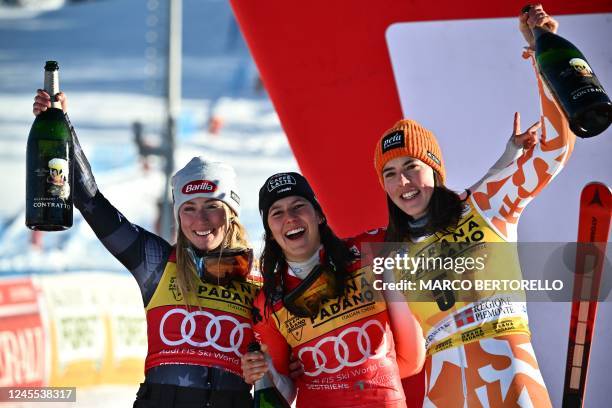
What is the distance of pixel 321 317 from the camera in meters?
3.19

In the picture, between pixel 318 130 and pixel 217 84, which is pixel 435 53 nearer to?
pixel 318 130

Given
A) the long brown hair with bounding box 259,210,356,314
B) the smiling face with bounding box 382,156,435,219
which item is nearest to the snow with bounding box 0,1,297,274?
the long brown hair with bounding box 259,210,356,314

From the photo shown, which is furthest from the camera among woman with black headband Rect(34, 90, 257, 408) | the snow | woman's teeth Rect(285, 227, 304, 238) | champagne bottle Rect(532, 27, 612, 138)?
the snow

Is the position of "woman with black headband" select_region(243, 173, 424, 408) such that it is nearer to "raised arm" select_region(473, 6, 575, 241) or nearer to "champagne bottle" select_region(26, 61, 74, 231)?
"raised arm" select_region(473, 6, 575, 241)

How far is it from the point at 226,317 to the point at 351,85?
48.7 inches

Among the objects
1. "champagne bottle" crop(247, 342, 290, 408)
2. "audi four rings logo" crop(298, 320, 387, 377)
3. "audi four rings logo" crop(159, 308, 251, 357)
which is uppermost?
"audi four rings logo" crop(159, 308, 251, 357)

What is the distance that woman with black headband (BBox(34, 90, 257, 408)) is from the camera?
132 inches

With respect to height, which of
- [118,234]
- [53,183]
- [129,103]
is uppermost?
[129,103]

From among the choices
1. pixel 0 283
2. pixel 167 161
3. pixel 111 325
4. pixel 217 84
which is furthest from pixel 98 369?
pixel 217 84

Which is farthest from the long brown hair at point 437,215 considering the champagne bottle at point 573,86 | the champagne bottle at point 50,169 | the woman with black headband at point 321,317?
the champagne bottle at point 50,169

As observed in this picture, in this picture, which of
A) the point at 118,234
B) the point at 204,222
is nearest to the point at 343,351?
the point at 204,222

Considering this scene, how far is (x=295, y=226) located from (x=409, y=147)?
48 cm

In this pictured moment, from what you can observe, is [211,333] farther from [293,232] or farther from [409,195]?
[409,195]

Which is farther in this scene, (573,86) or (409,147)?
(409,147)
